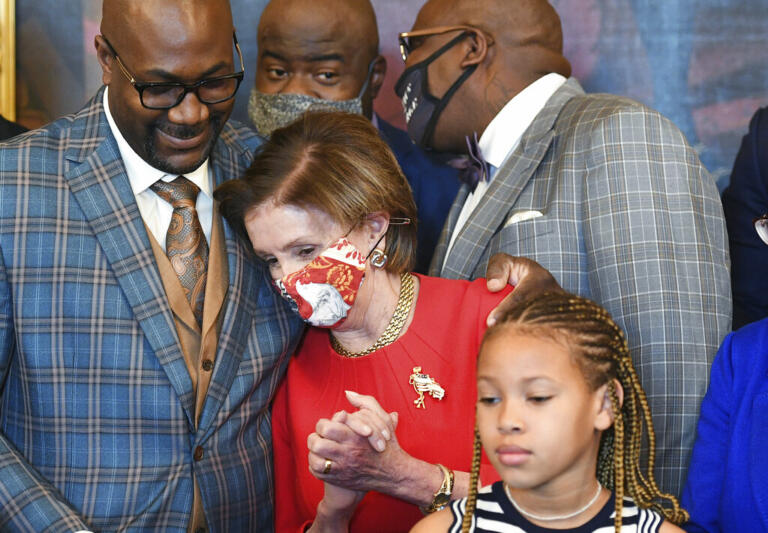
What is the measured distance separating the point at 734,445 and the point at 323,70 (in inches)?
96.0

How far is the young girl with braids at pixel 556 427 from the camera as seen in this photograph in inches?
73.9

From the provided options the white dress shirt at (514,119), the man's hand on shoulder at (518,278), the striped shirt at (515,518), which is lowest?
the striped shirt at (515,518)

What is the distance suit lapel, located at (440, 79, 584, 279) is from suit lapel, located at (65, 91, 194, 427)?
100cm

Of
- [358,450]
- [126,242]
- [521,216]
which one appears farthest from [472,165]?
[358,450]

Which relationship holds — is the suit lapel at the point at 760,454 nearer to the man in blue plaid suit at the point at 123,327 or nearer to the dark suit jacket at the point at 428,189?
the man in blue plaid suit at the point at 123,327

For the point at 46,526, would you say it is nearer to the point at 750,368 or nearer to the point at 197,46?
the point at 197,46

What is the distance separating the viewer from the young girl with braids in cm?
188

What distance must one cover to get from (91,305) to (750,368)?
64.4 inches

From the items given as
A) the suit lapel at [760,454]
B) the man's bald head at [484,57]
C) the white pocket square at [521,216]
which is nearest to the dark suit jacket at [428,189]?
the man's bald head at [484,57]

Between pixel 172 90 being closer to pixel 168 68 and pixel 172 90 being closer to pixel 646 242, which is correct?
pixel 168 68

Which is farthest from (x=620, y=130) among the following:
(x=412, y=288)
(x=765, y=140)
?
(x=765, y=140)

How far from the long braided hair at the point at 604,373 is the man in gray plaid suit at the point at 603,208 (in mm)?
554

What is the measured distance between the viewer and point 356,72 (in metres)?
4.13

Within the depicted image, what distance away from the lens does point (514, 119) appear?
10.9ft
